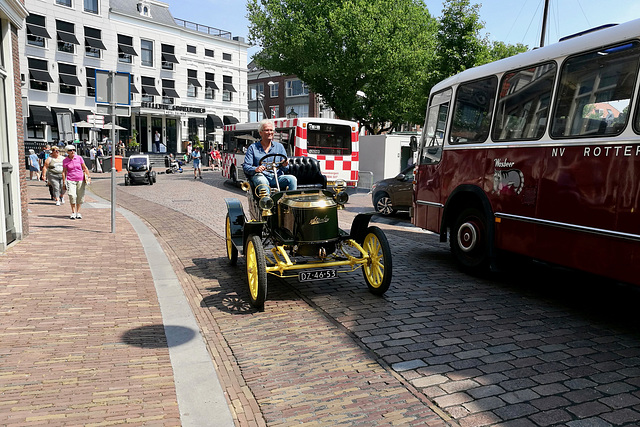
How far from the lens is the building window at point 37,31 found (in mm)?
36531

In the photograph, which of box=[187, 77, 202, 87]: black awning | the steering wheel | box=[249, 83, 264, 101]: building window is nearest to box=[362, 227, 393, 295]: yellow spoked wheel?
the steering wheel

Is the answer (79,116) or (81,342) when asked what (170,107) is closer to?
(79,116)

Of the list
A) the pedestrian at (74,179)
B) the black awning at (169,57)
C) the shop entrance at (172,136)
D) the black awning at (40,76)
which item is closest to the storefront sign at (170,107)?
the shop entrance at (172,136)

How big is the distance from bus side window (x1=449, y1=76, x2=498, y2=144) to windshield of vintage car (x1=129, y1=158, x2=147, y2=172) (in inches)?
717

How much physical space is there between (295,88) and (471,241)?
52406 millimetres

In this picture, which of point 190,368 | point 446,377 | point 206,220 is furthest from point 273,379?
point 206,220

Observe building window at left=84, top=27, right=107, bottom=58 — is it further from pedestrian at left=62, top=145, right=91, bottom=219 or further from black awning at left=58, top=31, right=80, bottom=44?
pedestrian at left=62, top=145, right=91, bottom=219

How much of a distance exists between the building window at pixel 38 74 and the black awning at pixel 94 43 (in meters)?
3.88

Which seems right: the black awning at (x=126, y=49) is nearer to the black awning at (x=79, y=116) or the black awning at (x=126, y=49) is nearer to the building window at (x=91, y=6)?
the building window at (x=91, y=6)

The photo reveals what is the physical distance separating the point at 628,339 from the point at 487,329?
122 centimetres

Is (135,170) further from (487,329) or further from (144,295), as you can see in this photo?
(487,329)

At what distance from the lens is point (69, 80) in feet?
128

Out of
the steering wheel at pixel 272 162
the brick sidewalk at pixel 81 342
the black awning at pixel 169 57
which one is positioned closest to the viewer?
the brick sidewalk at pixel 81 342

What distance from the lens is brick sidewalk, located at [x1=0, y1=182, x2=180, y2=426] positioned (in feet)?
Result: 10.2
